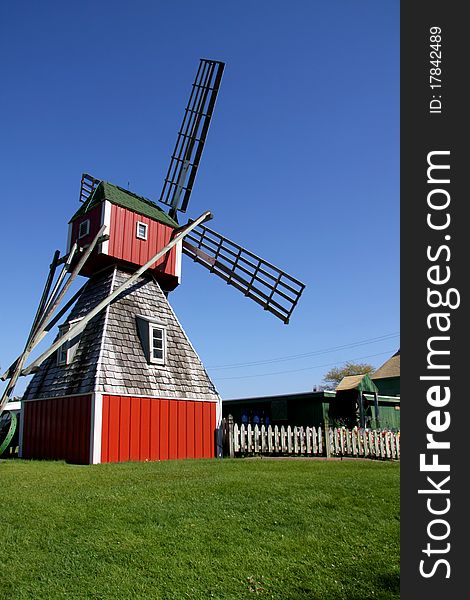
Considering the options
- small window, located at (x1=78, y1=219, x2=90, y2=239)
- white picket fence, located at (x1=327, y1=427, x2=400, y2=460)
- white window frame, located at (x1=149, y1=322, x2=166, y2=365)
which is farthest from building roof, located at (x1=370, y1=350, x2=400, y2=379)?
small window, located at (x1=78, y1=219, x2=90, y2=239)

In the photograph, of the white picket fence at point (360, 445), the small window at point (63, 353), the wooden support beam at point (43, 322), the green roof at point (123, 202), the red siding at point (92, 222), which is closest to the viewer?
the wooden support beam at point (43, 322)

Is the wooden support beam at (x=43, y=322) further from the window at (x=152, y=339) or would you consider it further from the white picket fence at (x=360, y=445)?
the white picket fence at (x=360, y=445)

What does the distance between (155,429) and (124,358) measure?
2.46m

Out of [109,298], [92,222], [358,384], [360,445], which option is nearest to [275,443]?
[360,445]

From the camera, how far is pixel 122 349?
16547 millimetres

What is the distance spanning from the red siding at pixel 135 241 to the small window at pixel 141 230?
0.11m

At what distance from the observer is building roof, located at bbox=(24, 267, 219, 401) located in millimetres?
15828

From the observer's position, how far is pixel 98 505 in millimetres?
7844

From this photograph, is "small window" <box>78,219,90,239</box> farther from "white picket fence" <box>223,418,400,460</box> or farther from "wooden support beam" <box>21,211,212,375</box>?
"white picket fence" <box>223,418,400,460</box>

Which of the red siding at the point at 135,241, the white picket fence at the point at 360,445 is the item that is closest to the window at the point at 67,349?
the red siding at the point at 135,241

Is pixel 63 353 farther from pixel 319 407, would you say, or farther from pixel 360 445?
pixel 319 407

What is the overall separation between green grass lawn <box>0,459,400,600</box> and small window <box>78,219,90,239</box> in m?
11.1

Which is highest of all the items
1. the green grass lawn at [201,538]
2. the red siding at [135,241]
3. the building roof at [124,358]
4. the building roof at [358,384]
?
the red siding at [135,241]

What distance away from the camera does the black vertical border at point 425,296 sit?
420 cm
